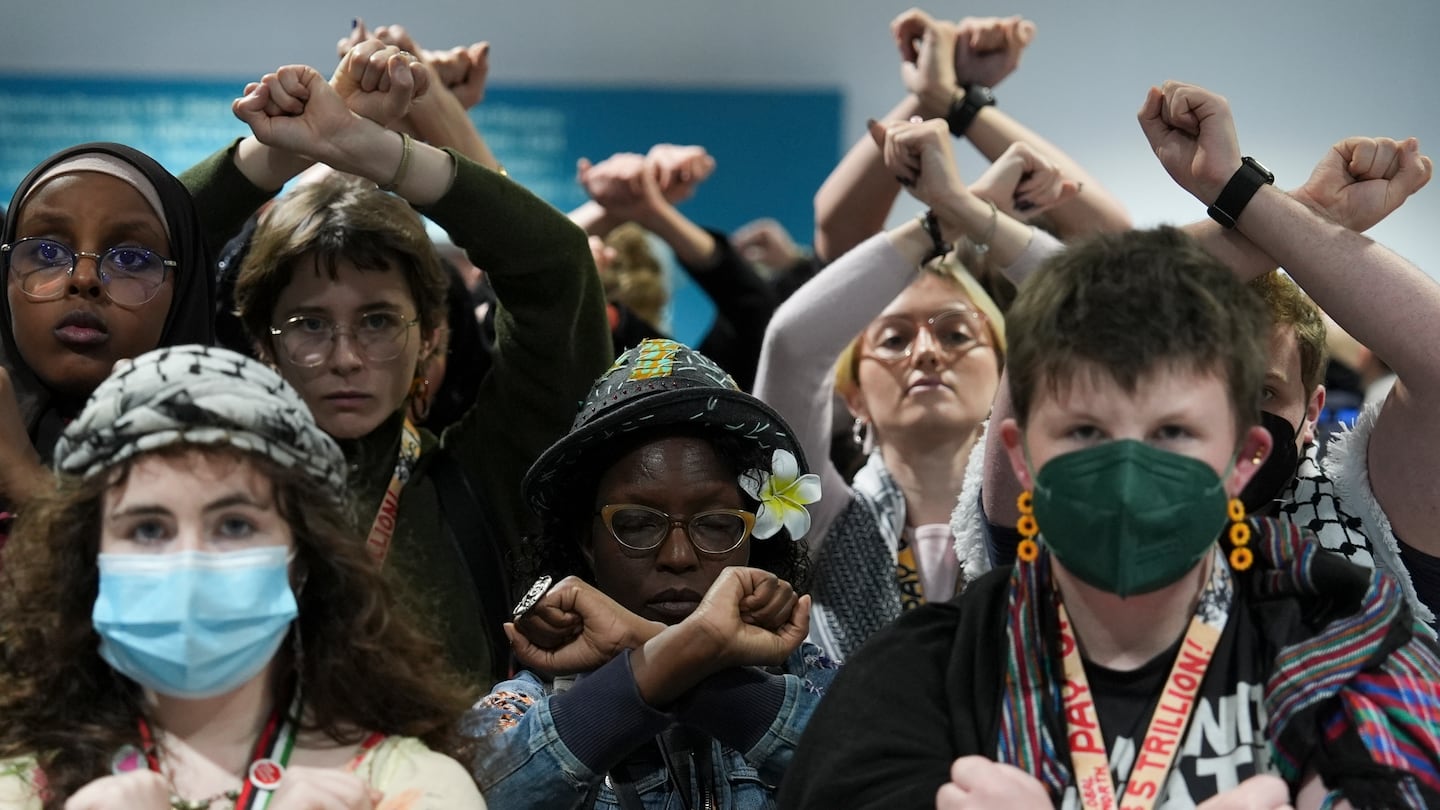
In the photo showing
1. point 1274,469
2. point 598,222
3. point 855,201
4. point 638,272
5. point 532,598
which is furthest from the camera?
point 638,272

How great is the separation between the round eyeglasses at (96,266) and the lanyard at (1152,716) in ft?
5.13

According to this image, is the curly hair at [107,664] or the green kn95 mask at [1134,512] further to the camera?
the curly hair at [107,664]

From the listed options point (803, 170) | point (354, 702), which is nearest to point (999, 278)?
point (354, 702)

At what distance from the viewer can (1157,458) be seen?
1780mm

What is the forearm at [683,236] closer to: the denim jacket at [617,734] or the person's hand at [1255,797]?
the denim jacket at [617,734]

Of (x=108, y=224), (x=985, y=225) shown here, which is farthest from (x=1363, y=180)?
(x=108, y=224)

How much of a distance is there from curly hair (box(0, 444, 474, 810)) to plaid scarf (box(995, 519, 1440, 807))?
695 mm

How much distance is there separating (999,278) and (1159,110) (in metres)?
1.14

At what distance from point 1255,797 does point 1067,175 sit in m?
2.28

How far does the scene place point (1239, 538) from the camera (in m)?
1.88

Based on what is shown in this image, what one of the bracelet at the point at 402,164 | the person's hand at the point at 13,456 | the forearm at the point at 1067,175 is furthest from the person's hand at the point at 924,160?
the person's hand at the point at 13,456

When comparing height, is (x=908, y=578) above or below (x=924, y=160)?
below

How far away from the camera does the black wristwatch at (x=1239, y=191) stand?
2412mm

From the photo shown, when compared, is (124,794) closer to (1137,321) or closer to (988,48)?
(1137,321)
